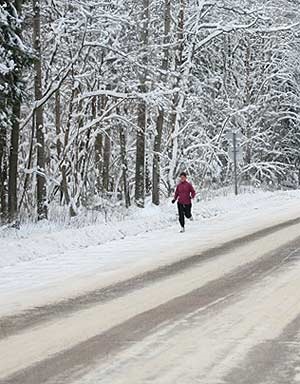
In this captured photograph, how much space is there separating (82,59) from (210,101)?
11957 millimetres

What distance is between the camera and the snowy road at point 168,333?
224 inches

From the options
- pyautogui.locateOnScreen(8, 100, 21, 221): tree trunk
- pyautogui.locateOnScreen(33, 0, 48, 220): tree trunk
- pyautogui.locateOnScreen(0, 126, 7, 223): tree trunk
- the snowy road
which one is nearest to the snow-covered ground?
the snowy road

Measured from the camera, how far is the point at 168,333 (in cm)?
696

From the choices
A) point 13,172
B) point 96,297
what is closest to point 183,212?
point 13,172

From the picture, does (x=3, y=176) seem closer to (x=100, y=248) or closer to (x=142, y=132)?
(x=142, y=132)

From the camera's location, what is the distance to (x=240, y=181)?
123ft

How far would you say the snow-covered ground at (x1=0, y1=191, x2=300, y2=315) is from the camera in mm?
10125

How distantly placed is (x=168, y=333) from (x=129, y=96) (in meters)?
14.4

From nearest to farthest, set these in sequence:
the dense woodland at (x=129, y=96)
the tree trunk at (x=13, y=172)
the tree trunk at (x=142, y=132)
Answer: the tree trunk at (x=13, y=172), the dense woodland at (x=129, y=96), the tree trunk at (x=142, y=132)

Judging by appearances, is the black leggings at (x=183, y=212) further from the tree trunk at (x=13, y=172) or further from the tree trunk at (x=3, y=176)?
the tree trunk at (x=3, y=176)

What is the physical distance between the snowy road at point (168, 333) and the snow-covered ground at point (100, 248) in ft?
2.34

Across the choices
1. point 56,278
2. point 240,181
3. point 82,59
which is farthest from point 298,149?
point 56,278

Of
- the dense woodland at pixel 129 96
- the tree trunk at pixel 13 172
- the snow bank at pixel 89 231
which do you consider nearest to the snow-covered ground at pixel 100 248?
the snow bank at pixel 89 231

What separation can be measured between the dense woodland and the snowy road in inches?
268
